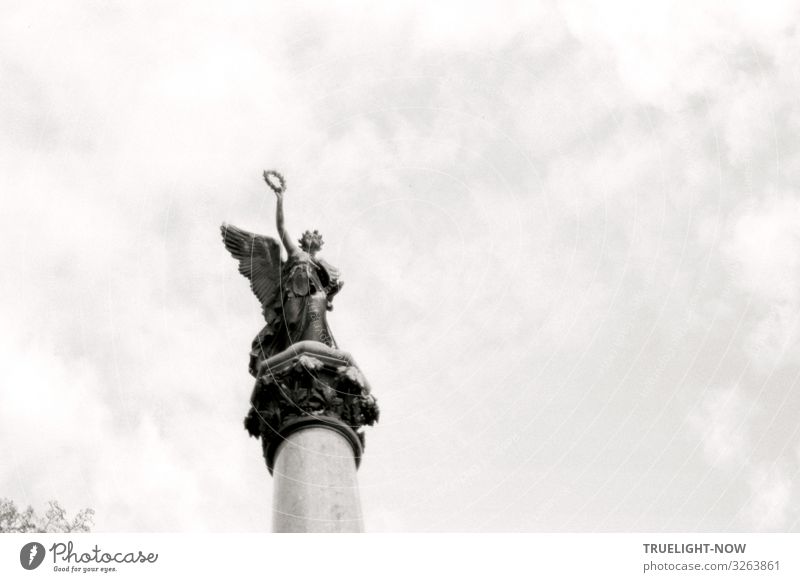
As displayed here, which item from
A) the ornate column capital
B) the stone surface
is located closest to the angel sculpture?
the ornate column capital

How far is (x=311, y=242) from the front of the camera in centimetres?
1834

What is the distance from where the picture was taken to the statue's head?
60.0ft

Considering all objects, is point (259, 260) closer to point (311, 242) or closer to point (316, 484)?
point (311, 242)

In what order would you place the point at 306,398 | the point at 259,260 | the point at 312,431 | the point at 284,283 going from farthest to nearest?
the point at 259,260 → the point at 284,283 → the point at 306,398 → the point at 312,431

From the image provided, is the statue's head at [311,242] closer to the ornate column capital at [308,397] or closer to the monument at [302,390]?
the monument at [302,390]

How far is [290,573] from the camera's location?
12609mm

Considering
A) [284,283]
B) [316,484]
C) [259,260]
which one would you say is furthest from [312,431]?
[259,260]

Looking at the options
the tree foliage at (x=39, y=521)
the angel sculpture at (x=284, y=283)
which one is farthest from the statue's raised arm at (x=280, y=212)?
the tree foliage at (x=39, y=521)

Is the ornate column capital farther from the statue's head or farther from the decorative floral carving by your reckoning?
A: the statue's head

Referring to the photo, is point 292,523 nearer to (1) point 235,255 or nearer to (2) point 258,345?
(2) point 258,345

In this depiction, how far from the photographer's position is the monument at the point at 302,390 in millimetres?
14023

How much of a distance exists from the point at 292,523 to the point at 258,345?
12.8 feet

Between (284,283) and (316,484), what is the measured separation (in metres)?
4.45

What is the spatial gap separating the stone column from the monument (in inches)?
0.5
